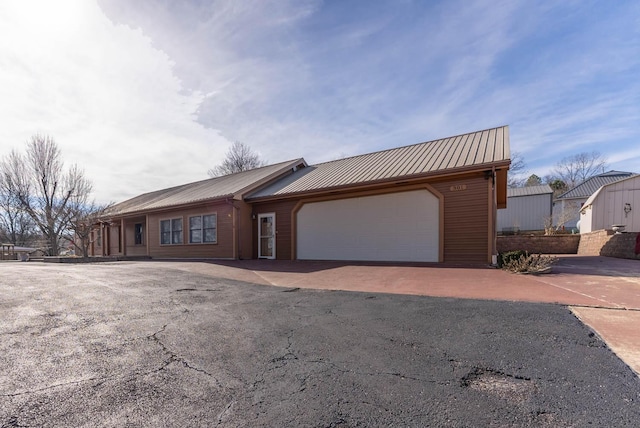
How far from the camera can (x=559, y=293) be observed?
194 inches

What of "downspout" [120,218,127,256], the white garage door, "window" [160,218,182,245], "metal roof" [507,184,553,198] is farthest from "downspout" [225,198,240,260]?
"metal roof" [507,184,553,198]

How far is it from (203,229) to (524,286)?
13.2 m

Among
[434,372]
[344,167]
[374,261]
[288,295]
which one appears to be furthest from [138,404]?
[344,167]

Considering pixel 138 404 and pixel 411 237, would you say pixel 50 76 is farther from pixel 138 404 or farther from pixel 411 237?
pixel 411 237

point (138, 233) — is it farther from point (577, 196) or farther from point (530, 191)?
point (577, 196)

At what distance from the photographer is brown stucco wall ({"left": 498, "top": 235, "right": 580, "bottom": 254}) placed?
15.4 metres

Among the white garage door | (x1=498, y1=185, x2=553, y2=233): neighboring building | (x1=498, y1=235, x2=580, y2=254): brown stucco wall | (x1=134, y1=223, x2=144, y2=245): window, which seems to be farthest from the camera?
(x1=498, y1=185, x2=553, y2=233): neighboring building

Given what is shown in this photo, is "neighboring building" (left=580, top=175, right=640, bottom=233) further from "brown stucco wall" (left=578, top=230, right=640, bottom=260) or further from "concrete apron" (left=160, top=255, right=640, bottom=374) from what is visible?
A: "concrete apron" (left=160, top=255, right=640, bottom=374)

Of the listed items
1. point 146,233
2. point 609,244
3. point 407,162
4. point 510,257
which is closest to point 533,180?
point 609,244

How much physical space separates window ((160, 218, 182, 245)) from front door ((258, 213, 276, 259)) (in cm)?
510

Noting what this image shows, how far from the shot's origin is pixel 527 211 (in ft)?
74.4

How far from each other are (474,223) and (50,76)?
13362 mm

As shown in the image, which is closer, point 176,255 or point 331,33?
point 331,33

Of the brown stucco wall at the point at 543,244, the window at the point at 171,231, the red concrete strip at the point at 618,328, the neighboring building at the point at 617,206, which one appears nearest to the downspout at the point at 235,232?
the window at the point at 171,231
